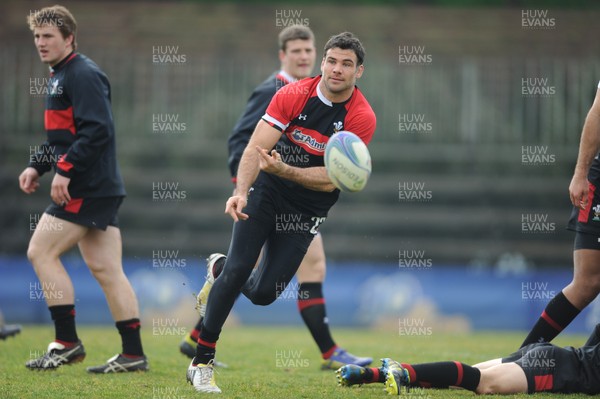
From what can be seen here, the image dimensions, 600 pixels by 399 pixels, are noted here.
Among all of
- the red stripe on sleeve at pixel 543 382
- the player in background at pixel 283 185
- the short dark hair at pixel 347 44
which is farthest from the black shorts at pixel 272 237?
the red stripe on sleeve at pixel 543 382

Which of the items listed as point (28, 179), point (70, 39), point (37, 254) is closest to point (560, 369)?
point (37, 254)

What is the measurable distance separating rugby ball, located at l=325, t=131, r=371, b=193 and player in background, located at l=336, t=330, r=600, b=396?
1161 mm

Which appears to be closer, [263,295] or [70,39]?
[263,295]

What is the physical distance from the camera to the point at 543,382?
564 cm

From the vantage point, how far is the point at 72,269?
13.4 meters

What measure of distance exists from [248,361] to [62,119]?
2.83 m

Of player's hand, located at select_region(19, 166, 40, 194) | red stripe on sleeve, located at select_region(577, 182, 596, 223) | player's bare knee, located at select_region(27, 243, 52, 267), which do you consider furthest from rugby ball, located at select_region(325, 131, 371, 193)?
player's hand, located at select_region(19, 166, 40, 194)

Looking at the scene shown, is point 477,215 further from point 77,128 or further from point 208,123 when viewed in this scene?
point 77,128

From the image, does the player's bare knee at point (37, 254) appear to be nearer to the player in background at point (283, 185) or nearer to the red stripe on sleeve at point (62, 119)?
the red stripe on sleeve at point (62, 119)

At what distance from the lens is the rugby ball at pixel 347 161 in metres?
5.59

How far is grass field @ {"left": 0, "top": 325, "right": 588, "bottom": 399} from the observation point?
5.82 m

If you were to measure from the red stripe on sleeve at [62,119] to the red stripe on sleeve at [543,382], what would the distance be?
3.96 meters

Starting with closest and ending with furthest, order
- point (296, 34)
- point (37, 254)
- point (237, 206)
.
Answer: point (237, 206) → point (37, 254) → point (296, 34)

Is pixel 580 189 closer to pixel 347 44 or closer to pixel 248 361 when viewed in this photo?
pixel 347 44
